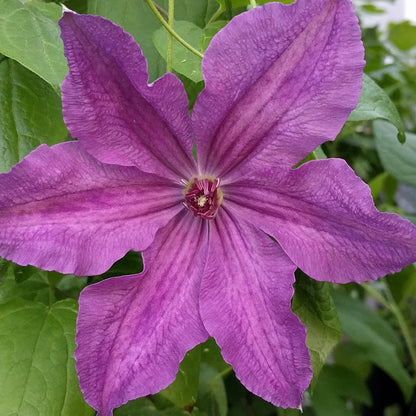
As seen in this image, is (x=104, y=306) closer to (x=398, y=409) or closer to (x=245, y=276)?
(x=245, y=276)

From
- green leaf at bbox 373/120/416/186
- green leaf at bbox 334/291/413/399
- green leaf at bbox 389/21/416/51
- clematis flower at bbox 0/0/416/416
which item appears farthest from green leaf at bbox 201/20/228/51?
green leaf at bbox 389/21/416/51

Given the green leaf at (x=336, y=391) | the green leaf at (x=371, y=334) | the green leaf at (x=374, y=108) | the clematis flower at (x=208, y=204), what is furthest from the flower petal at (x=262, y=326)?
the green leaf at (x=336, y=391)

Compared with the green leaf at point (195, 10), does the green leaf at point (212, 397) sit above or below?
below

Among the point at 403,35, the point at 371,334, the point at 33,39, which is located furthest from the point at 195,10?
the point at 403,35

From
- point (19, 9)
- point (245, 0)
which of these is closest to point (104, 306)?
point (19, 9)

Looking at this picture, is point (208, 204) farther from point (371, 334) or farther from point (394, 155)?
point (371, 334)

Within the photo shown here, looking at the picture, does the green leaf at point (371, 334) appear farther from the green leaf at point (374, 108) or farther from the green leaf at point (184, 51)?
the green leaf at point (184, 51)

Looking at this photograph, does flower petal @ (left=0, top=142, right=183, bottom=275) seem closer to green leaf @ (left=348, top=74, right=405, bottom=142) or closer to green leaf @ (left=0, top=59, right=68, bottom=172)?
green leaf @ (left=0, top=59, right=68, bottom=172)
